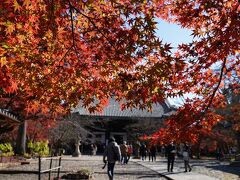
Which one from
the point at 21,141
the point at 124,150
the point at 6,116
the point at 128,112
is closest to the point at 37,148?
the point at 21,141

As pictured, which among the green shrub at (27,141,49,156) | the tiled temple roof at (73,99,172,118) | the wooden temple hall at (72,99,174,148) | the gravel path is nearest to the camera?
the gravel path

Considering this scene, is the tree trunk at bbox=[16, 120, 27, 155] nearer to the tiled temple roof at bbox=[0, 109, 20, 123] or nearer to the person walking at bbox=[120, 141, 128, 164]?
the person walking at bbox=[120, 141, 128, 164]

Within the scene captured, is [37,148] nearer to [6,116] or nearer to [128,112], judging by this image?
[6,116]

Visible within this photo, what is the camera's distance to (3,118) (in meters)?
16.2

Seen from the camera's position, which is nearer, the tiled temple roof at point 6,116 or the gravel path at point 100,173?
the tiled temple roof at point 6,116

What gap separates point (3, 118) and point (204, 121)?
937cm

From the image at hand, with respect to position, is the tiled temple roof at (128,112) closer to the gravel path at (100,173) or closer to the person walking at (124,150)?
the person walking at (124,150)

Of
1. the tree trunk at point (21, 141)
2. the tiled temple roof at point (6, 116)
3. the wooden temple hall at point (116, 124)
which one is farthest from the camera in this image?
the wooden temple hall at point (116, 124)

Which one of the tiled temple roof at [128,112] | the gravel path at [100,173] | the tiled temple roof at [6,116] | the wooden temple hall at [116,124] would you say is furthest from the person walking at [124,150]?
the tiled temple roof at [128,112]

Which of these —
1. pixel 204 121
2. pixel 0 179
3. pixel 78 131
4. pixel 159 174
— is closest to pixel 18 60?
pixel 204 121

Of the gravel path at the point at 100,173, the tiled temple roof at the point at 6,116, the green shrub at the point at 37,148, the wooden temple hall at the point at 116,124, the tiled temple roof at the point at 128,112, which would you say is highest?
the tiled temple roof at the point at 128,112

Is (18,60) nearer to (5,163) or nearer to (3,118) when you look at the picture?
(3,118)

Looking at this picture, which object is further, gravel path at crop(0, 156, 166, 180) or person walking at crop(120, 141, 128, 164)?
person walking at crop(120, 141, 128, 164)

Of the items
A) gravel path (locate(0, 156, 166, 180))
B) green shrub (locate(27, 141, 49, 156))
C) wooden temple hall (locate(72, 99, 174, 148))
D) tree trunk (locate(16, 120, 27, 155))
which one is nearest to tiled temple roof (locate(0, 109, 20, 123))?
gravel path (locate(0, 156, 166, 180))
